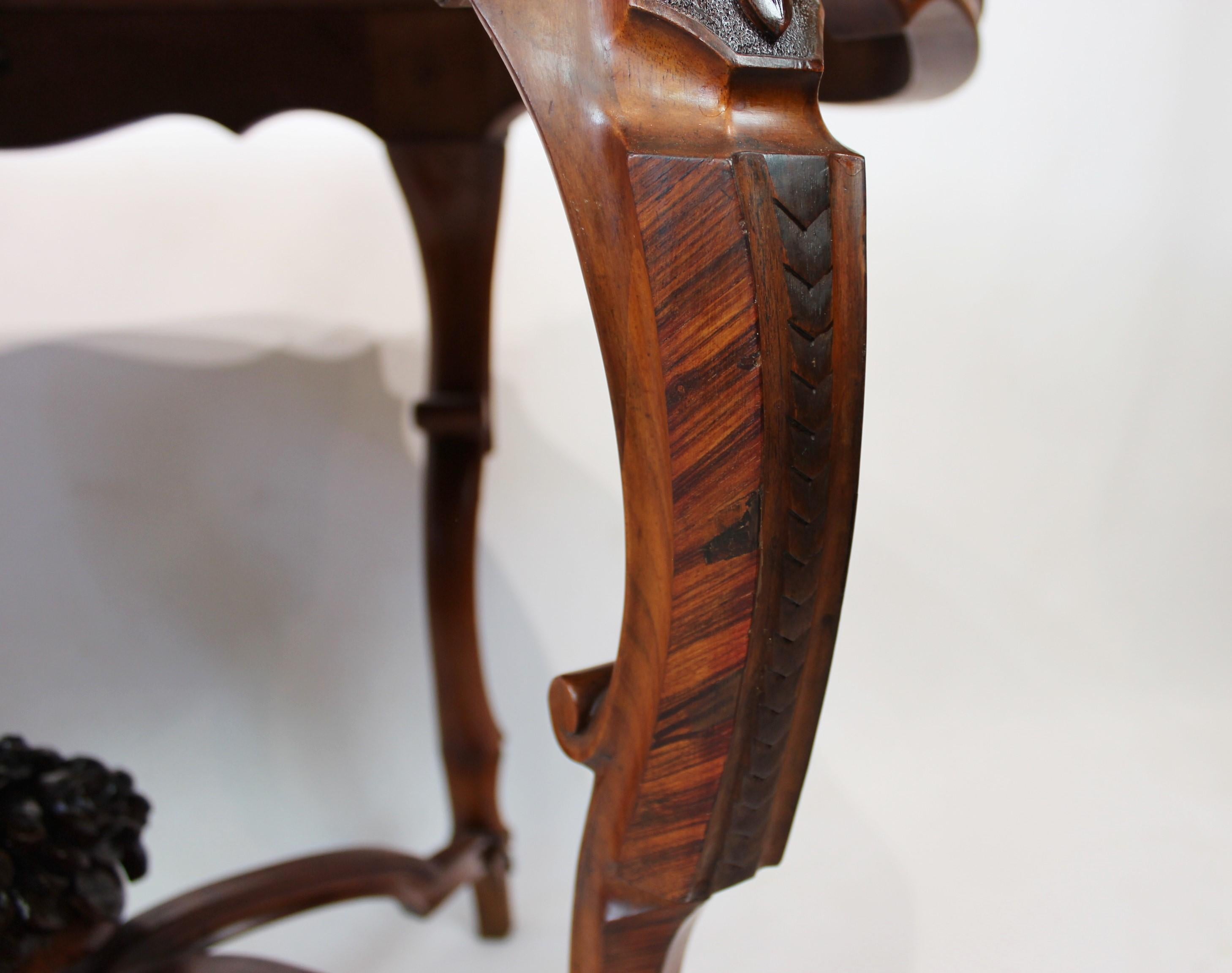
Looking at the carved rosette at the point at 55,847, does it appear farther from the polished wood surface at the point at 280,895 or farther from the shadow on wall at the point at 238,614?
the shadow on wall at the point at 238,614

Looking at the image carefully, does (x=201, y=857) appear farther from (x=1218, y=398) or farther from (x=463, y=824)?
(x=1218, y=398)

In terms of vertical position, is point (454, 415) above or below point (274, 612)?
above

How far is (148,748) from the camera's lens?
118 cm

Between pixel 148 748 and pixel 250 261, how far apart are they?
22.3 inches

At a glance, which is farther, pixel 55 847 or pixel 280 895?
pixel 280 895

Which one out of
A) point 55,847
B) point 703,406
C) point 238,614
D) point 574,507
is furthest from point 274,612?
point 703,406

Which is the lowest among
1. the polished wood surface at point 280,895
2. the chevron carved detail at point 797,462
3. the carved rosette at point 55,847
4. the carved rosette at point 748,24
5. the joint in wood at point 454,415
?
the polished wood surface at point 280,895

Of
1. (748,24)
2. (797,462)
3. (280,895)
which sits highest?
(748,24)

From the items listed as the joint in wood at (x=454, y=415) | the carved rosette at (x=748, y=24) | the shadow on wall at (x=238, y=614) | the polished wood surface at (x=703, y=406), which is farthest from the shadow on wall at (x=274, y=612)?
the carved rosette at (x=748, y=24)

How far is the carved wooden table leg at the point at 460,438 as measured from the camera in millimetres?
839

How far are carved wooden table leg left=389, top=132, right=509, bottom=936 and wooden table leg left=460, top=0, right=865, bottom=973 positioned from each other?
20.9 inches

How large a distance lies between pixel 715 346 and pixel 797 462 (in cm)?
4

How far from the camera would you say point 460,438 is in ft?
3.01

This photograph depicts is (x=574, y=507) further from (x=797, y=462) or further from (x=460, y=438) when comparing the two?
(x=797, y=462)
